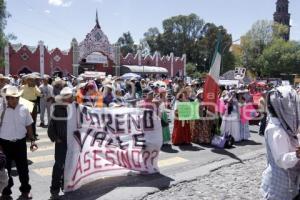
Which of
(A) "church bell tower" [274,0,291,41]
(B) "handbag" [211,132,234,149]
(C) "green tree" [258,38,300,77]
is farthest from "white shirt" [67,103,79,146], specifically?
(A) "church bell tower" [274,0,291,41]

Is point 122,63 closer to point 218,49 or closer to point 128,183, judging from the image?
point 218,49

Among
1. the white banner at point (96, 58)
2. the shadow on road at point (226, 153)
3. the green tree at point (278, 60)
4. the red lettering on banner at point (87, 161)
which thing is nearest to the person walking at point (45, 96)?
the shadow on road at point (226, 153)

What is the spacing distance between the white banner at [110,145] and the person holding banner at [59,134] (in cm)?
10

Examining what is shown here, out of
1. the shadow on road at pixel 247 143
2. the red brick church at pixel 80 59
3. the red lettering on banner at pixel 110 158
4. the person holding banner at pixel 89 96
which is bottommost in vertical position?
the shadow on road at pixel 247 143

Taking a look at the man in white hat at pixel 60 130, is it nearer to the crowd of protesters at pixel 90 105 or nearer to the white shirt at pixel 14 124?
the crowd of protesters at pixel 90 105

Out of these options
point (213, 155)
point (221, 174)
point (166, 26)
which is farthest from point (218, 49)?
point (166, 26)

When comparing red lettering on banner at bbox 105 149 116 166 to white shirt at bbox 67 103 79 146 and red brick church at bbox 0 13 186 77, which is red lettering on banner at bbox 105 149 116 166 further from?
red brick church at bbox 0 13 186 77

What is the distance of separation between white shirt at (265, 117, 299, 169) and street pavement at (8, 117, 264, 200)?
316cm

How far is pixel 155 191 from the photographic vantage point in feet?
20.9

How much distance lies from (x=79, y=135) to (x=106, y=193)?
1007 mm

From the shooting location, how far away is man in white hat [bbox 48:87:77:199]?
593cm

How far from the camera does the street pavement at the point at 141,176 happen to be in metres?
6.20

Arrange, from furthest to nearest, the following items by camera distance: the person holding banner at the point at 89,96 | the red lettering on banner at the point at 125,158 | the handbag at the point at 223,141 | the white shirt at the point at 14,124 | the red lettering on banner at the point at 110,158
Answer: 1. the person holding banner at the point at 89,96
2. the handbag at the point at 223,141
3. the red lettering on banner at the point at 125,158
4. the red lettering on banner at the point at 110,158
5. the white shirt at the point at 14,124

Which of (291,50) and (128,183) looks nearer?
(128,183)
